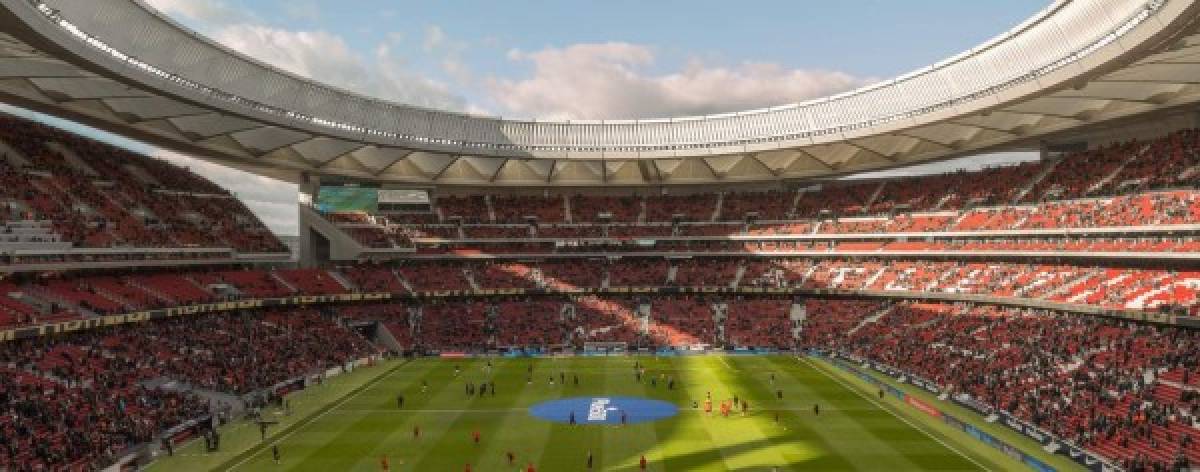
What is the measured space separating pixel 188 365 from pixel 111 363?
4.20 m

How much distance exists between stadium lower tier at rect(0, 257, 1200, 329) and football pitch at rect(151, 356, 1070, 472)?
12.0 m

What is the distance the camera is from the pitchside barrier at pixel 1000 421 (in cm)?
2914

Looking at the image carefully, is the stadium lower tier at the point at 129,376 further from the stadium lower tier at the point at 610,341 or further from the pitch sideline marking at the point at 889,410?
the pitch sideline marking at the point at 889,410

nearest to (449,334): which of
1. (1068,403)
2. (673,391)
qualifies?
(673,391)

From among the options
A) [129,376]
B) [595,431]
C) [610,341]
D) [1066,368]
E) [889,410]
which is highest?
[1066,368]

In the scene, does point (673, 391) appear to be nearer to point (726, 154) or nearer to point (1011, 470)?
point (1011, 470)

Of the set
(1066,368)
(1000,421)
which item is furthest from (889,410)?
(1066,368)

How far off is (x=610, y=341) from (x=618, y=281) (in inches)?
386

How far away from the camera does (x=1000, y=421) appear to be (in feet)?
119

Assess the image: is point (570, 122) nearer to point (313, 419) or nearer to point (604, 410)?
point (604, 410)

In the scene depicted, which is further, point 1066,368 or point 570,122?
point 570,122

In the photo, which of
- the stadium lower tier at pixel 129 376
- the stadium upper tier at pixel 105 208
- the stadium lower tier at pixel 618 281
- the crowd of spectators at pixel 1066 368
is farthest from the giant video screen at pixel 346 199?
the crowd of spectators at pixel 1066 368

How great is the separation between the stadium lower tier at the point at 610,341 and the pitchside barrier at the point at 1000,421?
519 millimetres

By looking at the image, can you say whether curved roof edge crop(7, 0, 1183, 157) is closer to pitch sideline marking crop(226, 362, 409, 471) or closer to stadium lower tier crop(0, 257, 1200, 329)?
stadium lower tier crop(0, 257, 1200, 329)
